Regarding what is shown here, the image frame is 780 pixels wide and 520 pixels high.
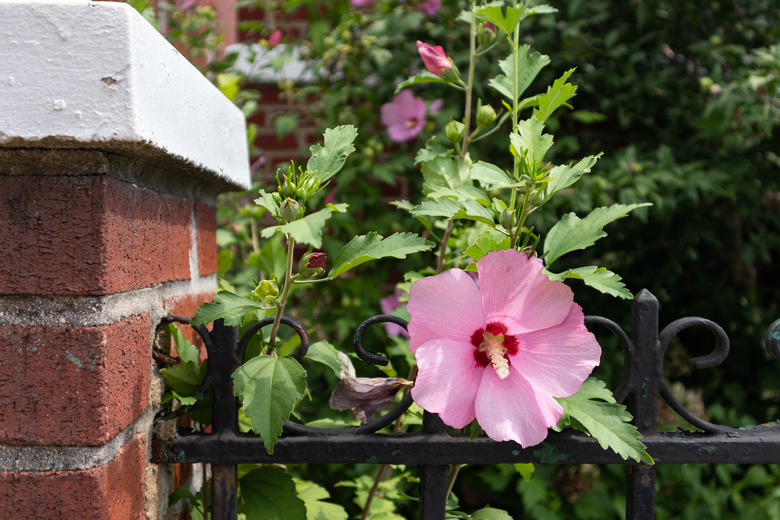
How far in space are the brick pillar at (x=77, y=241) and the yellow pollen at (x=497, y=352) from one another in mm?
371

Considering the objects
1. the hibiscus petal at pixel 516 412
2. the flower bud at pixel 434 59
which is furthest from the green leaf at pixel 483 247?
the flower bud at pixel 434 59

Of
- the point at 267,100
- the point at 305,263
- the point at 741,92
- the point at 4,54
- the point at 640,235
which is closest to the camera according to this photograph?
the point at 4,54

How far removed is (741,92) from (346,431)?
169 centimetres

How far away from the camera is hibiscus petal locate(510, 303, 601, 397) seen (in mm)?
656

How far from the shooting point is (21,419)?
577mm

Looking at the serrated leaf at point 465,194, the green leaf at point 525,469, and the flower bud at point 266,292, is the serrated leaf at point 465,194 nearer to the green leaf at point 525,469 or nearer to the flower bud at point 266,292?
the flower bud at point 266,292

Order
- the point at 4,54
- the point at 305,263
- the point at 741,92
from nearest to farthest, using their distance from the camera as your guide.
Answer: the point at 4,54
the point at 305,263
the point at 741,92

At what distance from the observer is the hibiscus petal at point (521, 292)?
0.65 m

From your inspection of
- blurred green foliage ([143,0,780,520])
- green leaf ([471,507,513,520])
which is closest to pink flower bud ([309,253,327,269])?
green leaf ([471,507,513,520])

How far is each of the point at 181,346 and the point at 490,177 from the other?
1.33 ft

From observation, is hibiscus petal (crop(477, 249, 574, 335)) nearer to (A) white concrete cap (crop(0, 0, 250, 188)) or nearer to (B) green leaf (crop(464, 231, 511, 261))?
(B) green leaf (crop(464, 231, 511, 261))

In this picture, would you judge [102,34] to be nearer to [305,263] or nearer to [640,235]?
[305,263]

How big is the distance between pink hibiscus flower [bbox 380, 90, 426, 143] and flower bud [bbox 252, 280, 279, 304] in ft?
4.31

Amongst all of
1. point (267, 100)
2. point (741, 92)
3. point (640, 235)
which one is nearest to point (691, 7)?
point (741, 92)
